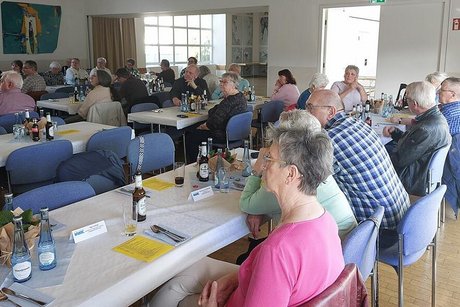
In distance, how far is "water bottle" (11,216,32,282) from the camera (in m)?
1.63

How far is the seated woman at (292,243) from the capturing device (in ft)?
4.50

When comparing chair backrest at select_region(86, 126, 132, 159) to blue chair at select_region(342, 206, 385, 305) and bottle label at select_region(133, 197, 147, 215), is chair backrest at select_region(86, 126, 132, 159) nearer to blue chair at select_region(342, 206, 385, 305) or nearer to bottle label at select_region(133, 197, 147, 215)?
bottle label at select_region(133, 197, 147, 215)

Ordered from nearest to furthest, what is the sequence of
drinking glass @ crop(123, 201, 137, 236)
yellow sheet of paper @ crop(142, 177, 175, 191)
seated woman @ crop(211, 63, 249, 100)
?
drinking glass @ crop(123, 201, 137, 236)
yellow sheet of paper @ crop(142, 177, 175, 191)
seated woman @ crop(211, 63, 249, 100)

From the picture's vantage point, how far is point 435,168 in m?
3.37

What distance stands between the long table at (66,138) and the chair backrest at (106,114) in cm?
106

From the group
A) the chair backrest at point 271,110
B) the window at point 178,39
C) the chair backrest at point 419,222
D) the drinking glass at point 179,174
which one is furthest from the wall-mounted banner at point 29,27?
the chair backrest at point 419,222

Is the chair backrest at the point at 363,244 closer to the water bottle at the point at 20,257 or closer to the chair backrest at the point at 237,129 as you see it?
the water bottle at the point at 20,257

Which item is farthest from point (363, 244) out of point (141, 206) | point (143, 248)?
point (141, 206)

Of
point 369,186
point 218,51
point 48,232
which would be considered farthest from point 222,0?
point 48,232

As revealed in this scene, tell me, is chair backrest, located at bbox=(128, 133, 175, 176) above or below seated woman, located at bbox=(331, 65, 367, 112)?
below

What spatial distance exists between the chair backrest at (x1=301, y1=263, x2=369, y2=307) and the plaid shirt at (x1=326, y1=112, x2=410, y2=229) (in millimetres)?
1058

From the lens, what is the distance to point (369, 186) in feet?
8.35

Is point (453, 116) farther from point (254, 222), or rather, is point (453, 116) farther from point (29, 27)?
point (29, 27)

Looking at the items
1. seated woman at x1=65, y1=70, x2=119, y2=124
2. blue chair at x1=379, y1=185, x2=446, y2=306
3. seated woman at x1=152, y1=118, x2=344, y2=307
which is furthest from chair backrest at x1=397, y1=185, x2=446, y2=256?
seated woman at x1=65, y1=70, x2=119, y2=124
